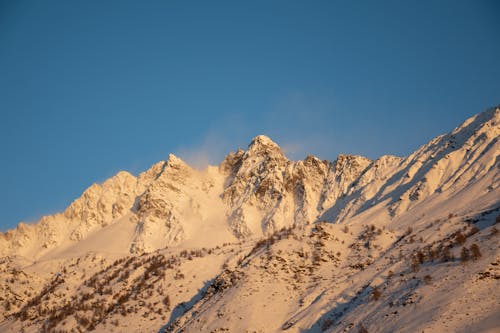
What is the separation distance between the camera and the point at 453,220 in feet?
97.7

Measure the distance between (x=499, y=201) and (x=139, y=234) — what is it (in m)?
37.1

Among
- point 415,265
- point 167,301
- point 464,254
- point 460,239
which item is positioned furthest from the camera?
point 167,301

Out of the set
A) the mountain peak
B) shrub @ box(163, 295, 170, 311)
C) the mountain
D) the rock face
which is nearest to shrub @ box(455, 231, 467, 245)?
the mountain

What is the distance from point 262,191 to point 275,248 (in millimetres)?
27332

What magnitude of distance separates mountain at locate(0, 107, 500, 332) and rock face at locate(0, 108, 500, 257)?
169 mm

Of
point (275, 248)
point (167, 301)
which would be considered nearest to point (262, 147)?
point (275, 248)

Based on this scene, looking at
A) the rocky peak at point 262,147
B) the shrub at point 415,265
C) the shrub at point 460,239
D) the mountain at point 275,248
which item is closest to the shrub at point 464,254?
the mountain at point 275,248

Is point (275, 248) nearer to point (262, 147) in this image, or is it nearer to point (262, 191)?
point (262, 191)

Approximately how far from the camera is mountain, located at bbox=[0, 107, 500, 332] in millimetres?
21641

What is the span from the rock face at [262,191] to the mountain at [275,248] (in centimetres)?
17

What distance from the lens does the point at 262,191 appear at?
58.8 m

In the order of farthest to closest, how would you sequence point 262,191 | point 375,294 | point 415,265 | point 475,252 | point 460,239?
point 262,191 < point 460,239 < point 415,265 < point 375,294 < point 475,252

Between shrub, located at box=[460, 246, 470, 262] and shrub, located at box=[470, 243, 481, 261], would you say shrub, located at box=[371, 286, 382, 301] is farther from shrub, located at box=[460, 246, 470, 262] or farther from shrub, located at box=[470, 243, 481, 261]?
shrub, located at box=[470, 243, 481, 261]

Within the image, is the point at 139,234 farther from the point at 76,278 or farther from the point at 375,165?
the point at 375,165
